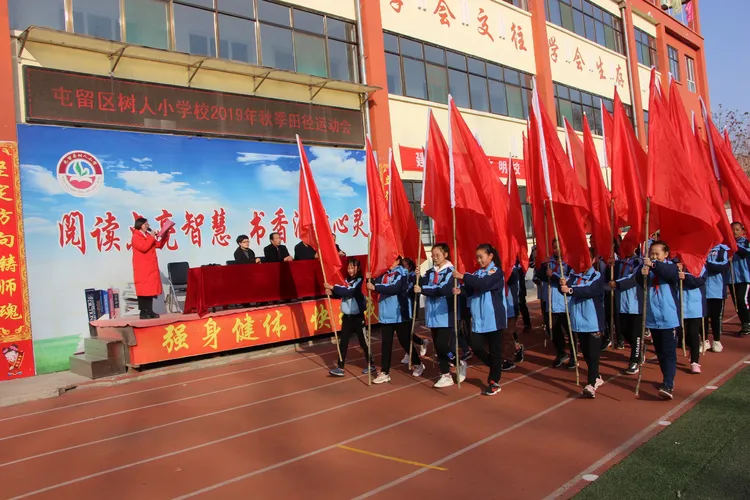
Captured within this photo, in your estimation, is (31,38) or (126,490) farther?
(31,38)

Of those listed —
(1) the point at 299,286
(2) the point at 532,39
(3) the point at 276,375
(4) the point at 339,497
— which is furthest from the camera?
(2) the point at 532,39

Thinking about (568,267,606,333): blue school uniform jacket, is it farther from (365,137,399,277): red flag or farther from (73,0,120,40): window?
(73,0,120,40): window

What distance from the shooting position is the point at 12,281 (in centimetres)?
923

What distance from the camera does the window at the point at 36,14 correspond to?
384 inches

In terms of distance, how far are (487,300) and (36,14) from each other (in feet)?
28.6

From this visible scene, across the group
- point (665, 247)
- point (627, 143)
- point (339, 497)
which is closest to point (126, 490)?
point (339, 497)

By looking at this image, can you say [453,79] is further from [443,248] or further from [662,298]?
[662,298]

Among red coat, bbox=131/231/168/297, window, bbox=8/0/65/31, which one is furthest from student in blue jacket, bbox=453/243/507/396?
→ window, bbox=8/0/65/31

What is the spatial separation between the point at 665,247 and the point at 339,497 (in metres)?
4.46

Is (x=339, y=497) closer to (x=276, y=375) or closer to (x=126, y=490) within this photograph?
(x=126, y=490)

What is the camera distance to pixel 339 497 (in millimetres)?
4262

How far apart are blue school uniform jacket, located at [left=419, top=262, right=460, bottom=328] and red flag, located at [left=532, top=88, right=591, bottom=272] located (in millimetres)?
1352

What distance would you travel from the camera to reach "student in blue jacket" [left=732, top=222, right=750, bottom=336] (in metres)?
9.38

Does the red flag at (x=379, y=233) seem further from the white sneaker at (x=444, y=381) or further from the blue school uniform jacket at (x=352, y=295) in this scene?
the white sneaker at (x=444, y=381)
